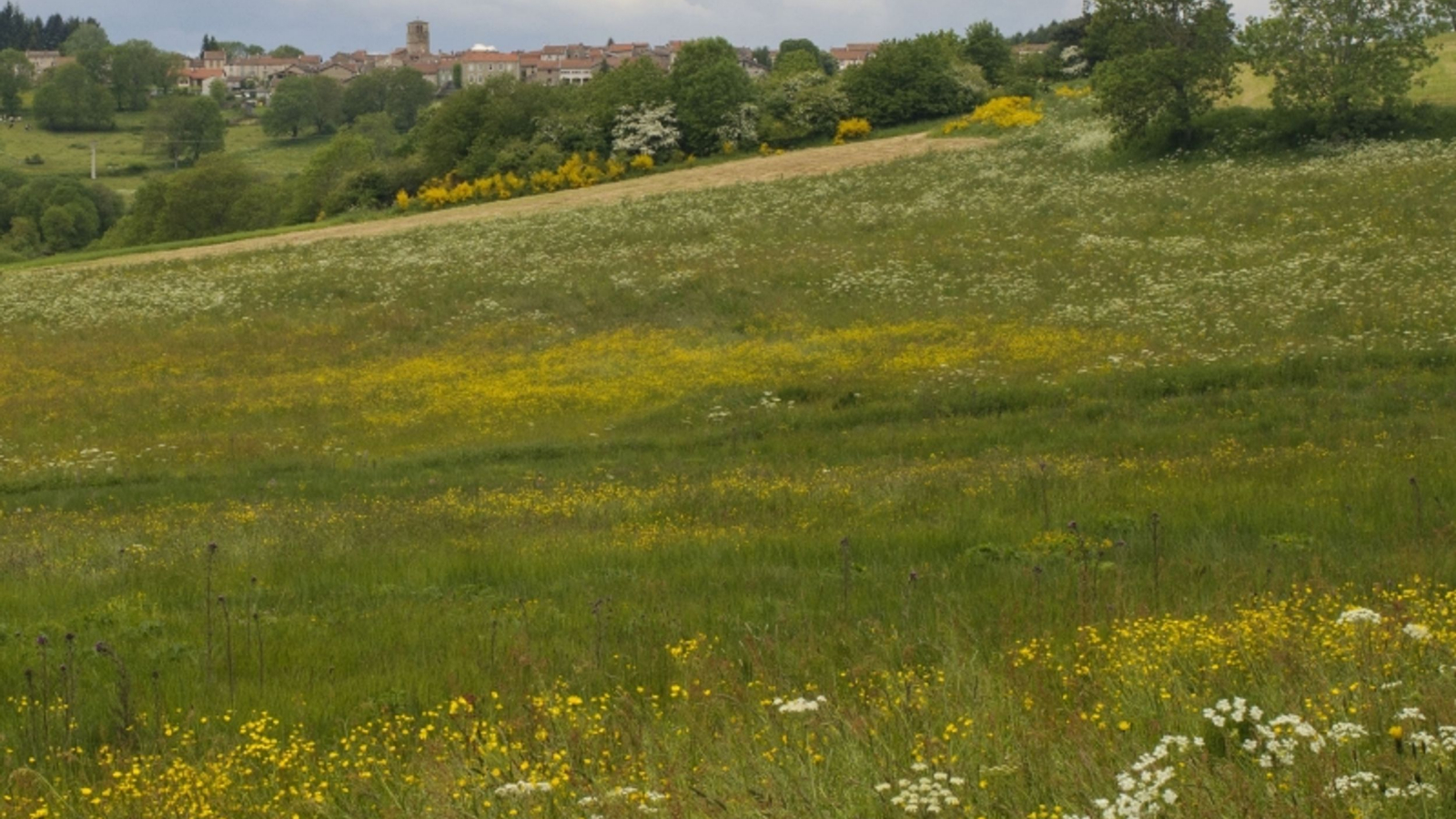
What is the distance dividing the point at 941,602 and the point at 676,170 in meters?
66.4

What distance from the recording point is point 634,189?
65.3m

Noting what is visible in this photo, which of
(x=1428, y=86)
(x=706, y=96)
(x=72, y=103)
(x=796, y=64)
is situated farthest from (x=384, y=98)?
(x=1428, y=86)

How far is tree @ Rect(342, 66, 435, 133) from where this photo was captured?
19238 centimetres

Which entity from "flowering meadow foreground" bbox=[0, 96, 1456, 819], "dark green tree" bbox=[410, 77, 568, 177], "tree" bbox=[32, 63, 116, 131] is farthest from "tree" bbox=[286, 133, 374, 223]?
"tree" bbox=[32, 63, 116, 131]

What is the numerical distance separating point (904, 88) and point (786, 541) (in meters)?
68.7

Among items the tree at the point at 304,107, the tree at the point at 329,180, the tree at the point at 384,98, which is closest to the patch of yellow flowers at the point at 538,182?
the tree at the point at 329,180

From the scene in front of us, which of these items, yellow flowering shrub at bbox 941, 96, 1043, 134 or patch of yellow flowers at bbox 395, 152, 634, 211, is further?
patch of yellow flowers at bbox 395, 152, 634, 211

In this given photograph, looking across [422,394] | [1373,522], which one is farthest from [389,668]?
[422,394]

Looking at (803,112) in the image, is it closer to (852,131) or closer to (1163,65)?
(852,131)

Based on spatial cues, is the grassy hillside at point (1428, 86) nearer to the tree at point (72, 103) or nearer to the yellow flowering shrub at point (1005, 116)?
the yellow flowering shrub at point (1005, 116)

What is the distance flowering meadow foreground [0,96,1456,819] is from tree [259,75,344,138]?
15854 cm

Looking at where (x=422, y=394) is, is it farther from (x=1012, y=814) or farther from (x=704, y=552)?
(x=1012, y=814)

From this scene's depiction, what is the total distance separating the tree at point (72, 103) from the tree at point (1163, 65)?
179 m

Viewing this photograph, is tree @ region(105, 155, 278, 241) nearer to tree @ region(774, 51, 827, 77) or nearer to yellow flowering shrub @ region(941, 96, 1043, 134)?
tree @ region(774, 51, 827, 77)
